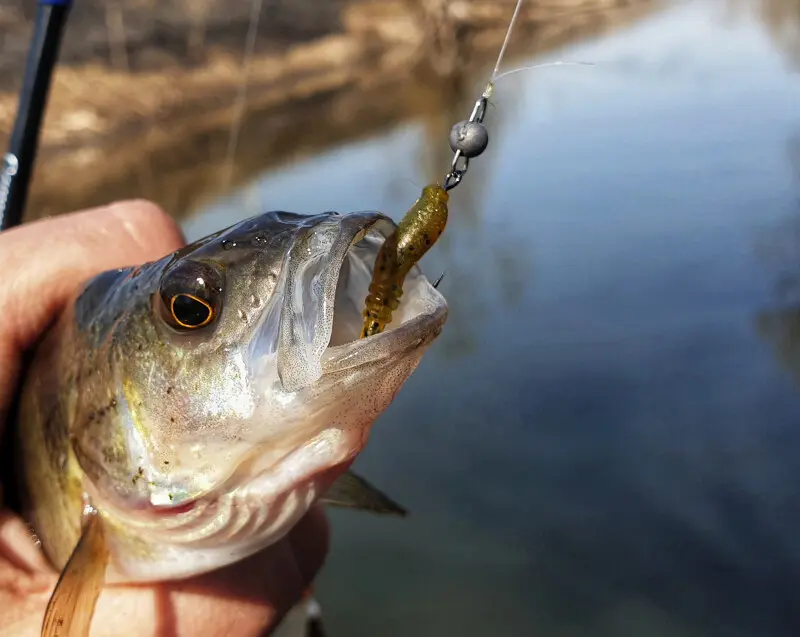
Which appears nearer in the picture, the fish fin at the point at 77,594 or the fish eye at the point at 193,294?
the fish eye at the point at 193,294

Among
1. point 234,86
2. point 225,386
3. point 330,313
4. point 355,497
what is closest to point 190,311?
point 225,386

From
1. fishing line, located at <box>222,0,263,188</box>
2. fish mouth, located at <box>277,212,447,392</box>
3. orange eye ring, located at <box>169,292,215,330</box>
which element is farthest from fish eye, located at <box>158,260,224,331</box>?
fishing line, located at <box>222,0,263,188</box>

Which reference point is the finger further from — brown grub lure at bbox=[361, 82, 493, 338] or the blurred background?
the blurred background

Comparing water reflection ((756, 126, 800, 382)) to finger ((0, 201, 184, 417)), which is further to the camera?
water reflection ((756, 126, 800, 382))

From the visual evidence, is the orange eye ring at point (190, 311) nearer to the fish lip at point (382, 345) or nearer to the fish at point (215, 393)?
the fish at point (215, 393)

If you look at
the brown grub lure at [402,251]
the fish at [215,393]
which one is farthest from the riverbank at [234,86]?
the brown grub lure at [402,251]
